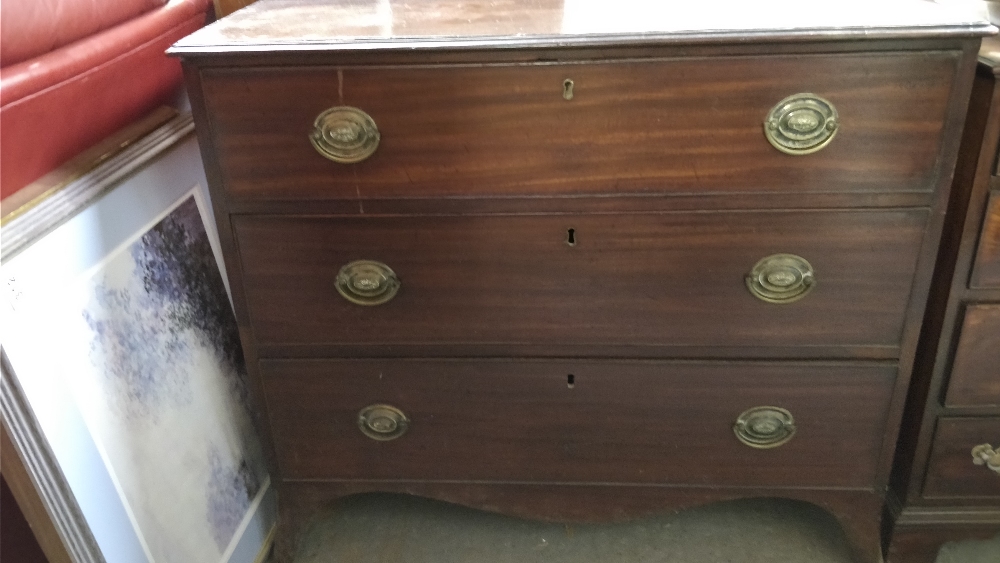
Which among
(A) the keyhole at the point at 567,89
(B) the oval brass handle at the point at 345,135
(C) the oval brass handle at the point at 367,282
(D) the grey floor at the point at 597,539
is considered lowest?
(D) the grey floor at the point at 597,539

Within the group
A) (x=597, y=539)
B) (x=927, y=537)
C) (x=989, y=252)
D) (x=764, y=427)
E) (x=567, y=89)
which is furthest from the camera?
(x=597, y=539)

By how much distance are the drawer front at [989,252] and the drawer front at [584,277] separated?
10cm

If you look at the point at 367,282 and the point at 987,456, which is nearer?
the point at 367,282

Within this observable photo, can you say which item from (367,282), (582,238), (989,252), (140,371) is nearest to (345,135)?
(367,282)

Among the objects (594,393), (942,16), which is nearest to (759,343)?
(594,393)

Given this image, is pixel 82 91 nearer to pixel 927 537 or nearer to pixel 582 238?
pixel 582 238

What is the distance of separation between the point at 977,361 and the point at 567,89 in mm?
688

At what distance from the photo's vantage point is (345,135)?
2.85 feet

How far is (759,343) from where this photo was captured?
0.99 metres

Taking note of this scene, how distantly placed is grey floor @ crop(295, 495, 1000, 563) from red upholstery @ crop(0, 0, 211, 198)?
79 cm

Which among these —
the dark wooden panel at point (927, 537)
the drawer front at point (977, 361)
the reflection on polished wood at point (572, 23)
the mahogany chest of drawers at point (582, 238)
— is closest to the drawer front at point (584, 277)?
the mahogany chest of drawers at point (582, 238)

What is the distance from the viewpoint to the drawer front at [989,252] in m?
0.91

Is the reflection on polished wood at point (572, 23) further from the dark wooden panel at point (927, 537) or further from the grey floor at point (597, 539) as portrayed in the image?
the grey floor at point (597, 539)

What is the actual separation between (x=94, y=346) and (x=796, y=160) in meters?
0.87
